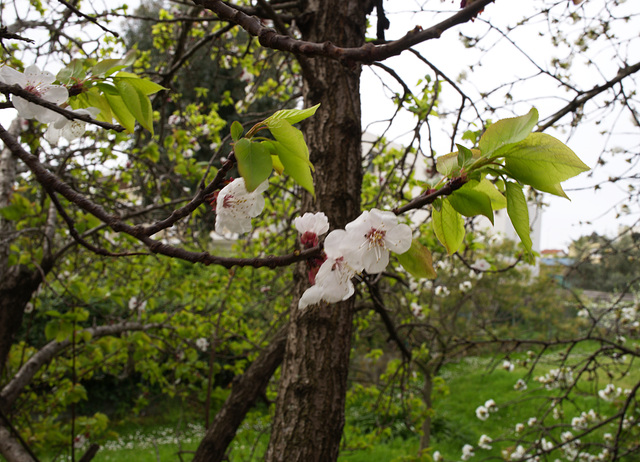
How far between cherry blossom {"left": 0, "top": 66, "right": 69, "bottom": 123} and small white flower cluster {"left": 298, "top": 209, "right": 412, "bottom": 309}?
525 millimetres

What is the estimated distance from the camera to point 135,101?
2.55ft

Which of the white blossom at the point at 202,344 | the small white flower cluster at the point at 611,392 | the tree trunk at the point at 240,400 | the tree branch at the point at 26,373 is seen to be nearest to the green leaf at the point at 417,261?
the tree trunk at the point at 240,400

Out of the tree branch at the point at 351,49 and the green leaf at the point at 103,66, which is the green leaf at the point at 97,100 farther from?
the tree branch at the point at 351,49

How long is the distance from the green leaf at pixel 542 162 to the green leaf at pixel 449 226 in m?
0.14

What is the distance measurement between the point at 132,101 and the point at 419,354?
2.92 metres

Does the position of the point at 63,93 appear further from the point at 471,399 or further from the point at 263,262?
the point at 471,399

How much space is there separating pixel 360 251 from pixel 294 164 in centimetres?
15

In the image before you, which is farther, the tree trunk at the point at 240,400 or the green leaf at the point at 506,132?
the tree trunk at the point at 240,400

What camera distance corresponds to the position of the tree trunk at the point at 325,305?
56.7 inches

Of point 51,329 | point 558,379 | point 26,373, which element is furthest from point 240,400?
point 558,379

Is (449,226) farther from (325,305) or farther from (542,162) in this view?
(325,305)

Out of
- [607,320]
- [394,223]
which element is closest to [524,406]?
[607,320]

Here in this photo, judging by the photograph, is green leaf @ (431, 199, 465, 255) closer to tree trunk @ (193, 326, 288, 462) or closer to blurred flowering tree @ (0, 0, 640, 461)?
blurred flowering tree @ (0, 0, 640, 461)

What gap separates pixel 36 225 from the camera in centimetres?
269
